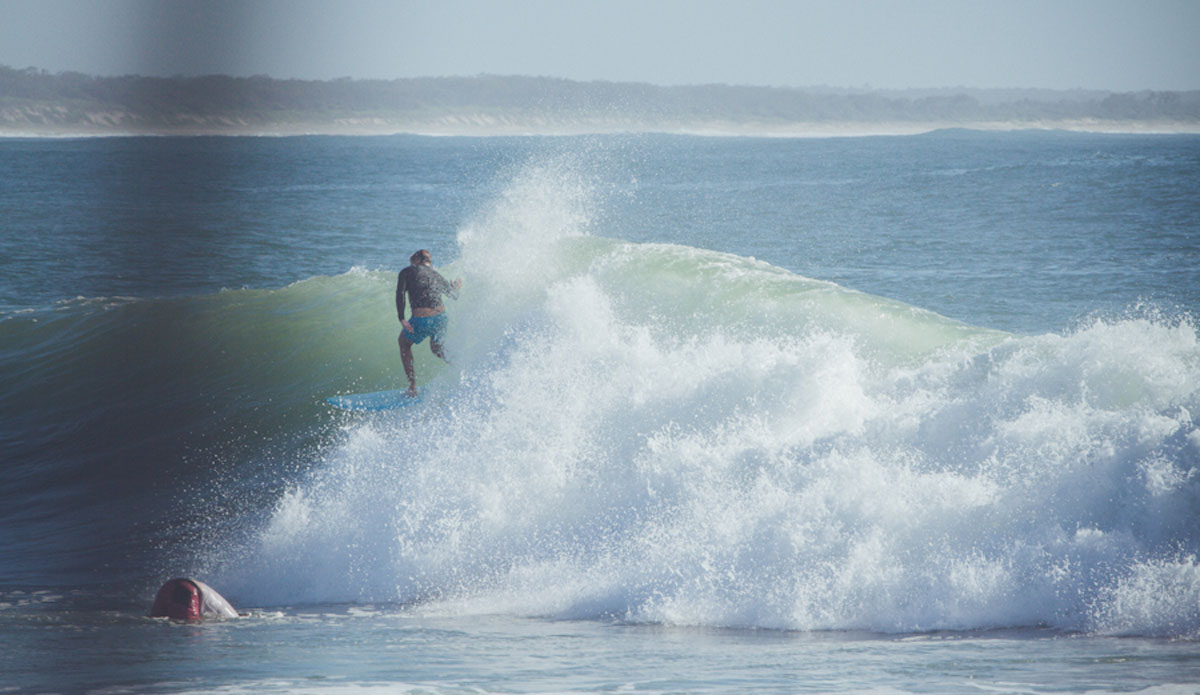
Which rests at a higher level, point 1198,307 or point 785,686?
point 1198,307

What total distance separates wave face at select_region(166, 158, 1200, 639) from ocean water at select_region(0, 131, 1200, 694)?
0.02 meters

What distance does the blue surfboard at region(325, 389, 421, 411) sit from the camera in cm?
982

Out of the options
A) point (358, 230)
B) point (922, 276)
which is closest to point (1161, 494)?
point (922, 276)

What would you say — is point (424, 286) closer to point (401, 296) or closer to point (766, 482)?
point (401, 296)

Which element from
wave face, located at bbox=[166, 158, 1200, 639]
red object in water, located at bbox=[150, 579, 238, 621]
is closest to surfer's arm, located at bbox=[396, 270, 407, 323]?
wave face, located at bbox=[166, 158, 1200, 639]

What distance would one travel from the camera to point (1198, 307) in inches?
760

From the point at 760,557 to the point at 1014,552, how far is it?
5.06 feet

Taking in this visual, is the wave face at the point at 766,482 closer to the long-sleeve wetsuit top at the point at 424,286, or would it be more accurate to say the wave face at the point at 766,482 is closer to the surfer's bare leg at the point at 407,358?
the surfer's bare leg at the point at 407,358

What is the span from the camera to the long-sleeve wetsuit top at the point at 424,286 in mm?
9914

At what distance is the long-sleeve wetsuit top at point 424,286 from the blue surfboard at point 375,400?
898 millimetres

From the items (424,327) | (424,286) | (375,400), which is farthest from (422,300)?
(375,400)

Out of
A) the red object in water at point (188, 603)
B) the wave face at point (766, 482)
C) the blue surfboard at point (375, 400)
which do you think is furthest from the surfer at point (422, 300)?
the red object in water at point (188, 603)

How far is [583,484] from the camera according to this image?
767 centimetres

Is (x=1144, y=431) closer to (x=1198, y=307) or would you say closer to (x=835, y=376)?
(x=835, y=376)
